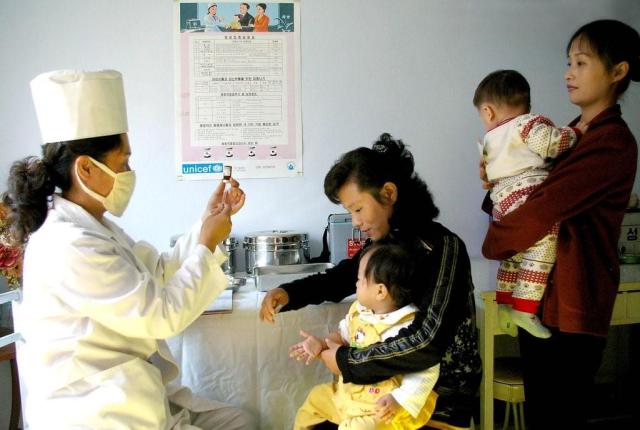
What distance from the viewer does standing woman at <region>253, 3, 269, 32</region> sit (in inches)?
94.0

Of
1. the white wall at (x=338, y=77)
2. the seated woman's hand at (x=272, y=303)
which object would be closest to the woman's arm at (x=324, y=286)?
the seated woman's hand at (x=272, y=303)

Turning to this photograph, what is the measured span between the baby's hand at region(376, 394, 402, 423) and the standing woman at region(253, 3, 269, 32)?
5.79 feet

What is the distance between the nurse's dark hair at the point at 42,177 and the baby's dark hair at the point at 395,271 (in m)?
0.78

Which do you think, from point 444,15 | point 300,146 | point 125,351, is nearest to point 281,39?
point 300,146

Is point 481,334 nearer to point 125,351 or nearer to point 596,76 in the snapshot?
point 596,76

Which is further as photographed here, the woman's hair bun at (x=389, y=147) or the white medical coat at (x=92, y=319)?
the woman's hair bun at (x=389, y=147)

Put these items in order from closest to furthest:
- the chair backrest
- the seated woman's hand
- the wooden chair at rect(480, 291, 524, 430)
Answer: the seated woman's hand
the chair backrest
the wooden chair at rect(480, 291, 524, 430)

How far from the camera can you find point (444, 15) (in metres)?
2.51

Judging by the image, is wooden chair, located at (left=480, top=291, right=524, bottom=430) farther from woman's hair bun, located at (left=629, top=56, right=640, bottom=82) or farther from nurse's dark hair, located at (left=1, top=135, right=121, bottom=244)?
nurse's dark hair, located at (left=1, top=135, right=121, bottom=244)

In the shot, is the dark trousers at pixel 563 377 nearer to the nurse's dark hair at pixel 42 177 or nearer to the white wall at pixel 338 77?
the white wall at pixel 338 77

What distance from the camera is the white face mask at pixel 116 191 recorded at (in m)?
1.32

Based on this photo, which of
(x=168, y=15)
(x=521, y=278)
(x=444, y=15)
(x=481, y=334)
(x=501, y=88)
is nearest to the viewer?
(x=521, y=278)

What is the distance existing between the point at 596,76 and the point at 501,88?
0.29 m

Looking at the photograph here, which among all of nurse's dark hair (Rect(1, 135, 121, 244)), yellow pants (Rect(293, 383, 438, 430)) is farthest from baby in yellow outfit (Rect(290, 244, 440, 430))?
nurse's dark hair (Rect(1, 135, 121, 244))
